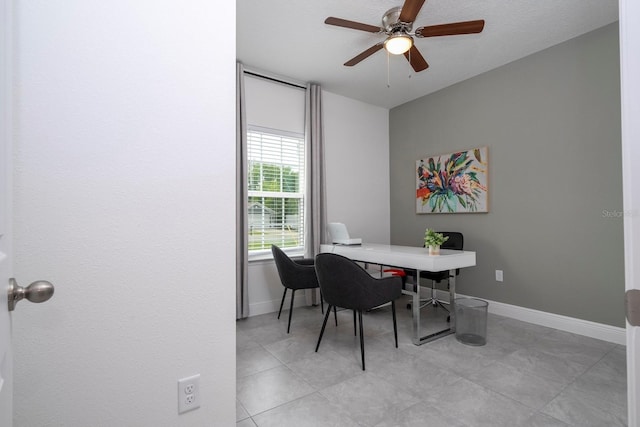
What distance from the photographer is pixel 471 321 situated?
2617mm

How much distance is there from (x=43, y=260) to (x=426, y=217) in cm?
382

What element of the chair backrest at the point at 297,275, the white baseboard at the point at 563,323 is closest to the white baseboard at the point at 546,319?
the white baseboard at the point at 563,323

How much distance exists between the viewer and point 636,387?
63cm

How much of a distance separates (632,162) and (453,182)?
3153mm

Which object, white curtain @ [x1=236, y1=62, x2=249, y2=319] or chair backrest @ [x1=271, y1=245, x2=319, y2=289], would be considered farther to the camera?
white curtain @ [x1=236, y1=62, x2=249, y2=319]

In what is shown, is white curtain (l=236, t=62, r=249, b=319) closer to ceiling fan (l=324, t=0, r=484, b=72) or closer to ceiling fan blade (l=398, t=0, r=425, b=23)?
ceiling fan (l=324, t=0, r=484, b=72)

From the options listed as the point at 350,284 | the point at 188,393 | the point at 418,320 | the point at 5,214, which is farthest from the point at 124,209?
the point at 418,320

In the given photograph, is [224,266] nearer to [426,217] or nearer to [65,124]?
[65,124]

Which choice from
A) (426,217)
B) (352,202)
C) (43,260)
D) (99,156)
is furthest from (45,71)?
(426,217)

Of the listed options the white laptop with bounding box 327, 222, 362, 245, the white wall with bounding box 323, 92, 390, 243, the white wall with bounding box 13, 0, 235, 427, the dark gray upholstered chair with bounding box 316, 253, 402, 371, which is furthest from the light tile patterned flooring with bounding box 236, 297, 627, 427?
the white wall with bounding box 323, 92, 390, 243

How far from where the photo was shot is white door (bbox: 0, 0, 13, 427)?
1.84 ft

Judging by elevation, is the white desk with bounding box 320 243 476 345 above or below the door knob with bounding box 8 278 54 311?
below

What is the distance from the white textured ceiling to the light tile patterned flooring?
2.68 meters

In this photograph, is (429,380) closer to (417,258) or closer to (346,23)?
(417,258)
